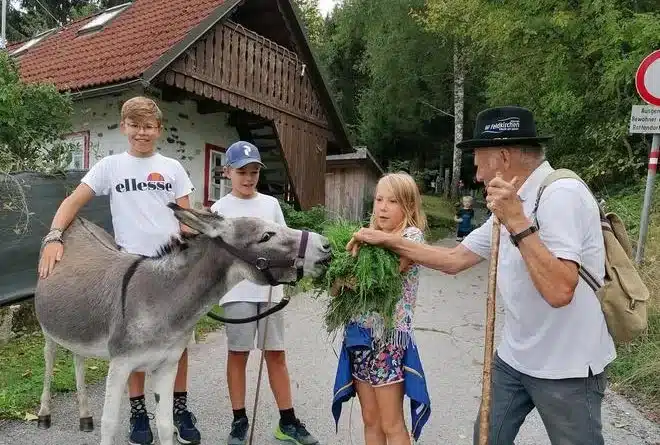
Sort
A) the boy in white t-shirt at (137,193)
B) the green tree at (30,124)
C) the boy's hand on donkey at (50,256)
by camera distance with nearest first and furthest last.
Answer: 1. the boy's hand on donkey at (50,256)
2. the boy in white t-shirt at (137,193)
3. the green tree at (30,124)

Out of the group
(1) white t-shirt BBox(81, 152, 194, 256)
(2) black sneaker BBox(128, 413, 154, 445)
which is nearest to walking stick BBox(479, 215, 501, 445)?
(1) white t-shirt BBox(81, 152, 194, 256)

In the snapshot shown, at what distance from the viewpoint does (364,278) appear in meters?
2.42

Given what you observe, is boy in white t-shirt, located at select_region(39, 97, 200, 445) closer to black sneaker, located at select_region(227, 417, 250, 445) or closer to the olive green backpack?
black sneaker, located at select_region(227, 417, 250, 445)

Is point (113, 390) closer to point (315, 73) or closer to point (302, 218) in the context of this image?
point (302, 218)

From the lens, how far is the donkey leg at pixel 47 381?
146 inches

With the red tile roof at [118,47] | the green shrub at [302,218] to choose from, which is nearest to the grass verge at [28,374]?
the red tile roof at [118,47]

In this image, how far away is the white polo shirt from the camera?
1913 millimetres

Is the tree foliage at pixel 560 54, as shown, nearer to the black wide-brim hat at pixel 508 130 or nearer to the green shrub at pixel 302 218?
the green shrub at pixel 302 218

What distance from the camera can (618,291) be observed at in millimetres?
2027

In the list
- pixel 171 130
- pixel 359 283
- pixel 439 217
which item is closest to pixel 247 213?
pixel 359 283

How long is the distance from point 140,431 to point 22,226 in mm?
2882

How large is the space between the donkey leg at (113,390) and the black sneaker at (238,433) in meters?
0.95

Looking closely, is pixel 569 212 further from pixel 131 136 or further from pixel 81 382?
pixel 81 382

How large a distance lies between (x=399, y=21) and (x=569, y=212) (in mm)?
23326
